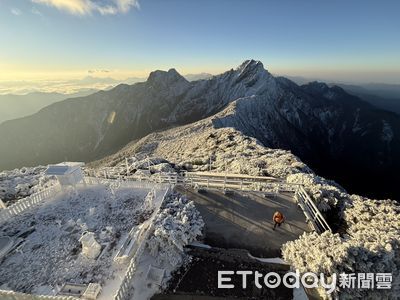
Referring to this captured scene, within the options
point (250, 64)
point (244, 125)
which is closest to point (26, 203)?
point (244, 125)

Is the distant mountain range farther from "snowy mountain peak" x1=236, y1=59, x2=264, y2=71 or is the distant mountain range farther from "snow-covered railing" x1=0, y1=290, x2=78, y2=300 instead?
"snow-covered railing" x1=0, y1=290, x2=78, y2=300

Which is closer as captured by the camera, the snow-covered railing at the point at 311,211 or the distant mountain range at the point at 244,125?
the snow-covered railing at the point at 311,211

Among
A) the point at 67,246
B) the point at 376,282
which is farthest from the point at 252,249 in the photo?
the point at 67,246

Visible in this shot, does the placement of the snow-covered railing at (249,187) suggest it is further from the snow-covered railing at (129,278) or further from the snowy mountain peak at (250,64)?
the snowy mountain peak at (250,64)

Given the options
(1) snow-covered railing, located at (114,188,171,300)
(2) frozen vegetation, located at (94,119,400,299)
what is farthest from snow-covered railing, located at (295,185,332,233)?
(1) snow-covered railing, located at (114,188,171,300)

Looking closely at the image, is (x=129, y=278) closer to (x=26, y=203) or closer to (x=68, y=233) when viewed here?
(x=68, y=233)

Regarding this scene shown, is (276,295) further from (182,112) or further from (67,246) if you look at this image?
(182,112)

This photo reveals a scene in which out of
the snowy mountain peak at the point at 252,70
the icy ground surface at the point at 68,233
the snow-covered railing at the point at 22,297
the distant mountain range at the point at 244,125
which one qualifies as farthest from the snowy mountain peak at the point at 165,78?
A: the snow-covered railing at the point at 22,297
